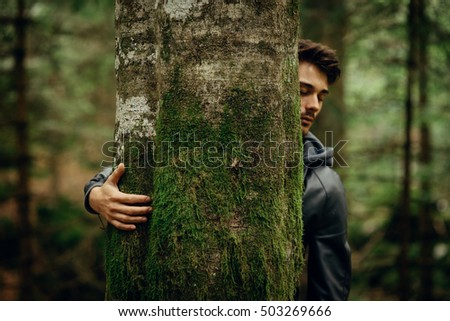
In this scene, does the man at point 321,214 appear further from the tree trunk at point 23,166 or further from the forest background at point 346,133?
the tree trunk at point 23,166

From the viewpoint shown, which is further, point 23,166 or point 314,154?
point 23,166

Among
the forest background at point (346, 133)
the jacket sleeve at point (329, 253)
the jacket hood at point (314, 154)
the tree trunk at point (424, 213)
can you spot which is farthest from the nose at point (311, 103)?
the tree trunk at point (424, 213)

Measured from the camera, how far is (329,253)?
2.98 metres

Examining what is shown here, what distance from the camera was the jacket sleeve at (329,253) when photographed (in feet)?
9.71

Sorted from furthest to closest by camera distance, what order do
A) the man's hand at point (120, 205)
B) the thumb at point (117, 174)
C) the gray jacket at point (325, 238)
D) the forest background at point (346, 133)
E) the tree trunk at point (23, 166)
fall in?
1. the tree trunk at point (23, 166)
2. the forest background at point (346, 133)
3. the gray jacket at point (325, 238)
4. the thumb at point (117, 174)
5. the man's hand at point (120, 205)

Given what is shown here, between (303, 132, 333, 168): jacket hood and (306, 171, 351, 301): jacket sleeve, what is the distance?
186 millimetres

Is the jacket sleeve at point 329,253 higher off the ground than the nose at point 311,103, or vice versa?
the nose at point 311,103

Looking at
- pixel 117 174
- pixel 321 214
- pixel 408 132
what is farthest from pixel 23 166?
pixel 408 132

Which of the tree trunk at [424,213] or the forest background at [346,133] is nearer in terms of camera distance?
the forest background at [346,133]

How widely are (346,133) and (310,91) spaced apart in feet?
18.6

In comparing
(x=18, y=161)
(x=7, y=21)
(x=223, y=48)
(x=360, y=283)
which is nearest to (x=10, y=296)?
(x=18, y=161)

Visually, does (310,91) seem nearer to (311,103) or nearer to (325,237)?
(311,103)

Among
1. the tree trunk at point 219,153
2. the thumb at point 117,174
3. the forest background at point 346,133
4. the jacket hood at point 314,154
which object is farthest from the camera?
the forest background at point 346,133

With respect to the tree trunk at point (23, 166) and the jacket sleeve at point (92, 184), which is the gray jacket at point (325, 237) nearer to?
the jacket sleeve at point (92, 184)
